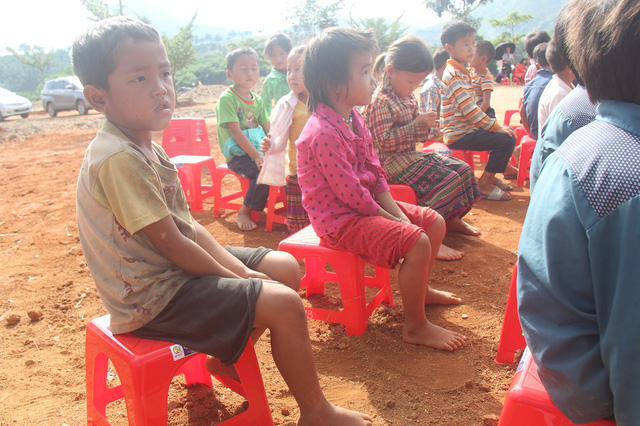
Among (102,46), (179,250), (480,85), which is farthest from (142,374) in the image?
(480,85)

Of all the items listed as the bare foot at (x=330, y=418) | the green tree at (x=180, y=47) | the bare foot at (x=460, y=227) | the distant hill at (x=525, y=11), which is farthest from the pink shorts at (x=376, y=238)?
the distant hill at (x=525, y=11)

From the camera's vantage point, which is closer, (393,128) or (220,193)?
(393,128)

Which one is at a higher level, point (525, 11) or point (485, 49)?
point (525, 11)

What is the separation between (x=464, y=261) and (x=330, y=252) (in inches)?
51.6

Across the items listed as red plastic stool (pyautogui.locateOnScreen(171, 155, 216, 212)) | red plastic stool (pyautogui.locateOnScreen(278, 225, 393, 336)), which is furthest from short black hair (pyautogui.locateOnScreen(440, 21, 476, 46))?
red plastic stool (pyautogui.locateOnScreen(278, 225, 393, 336))

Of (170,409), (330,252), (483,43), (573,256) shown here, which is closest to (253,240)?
→ (330,252)

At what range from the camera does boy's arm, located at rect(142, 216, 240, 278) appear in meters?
1.65

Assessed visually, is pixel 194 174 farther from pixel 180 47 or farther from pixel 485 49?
pixel 180 47

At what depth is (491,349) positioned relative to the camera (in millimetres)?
2354

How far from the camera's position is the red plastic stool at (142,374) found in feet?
5.28

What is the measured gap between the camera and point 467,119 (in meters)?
4.49

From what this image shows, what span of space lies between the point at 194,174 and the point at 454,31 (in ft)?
9.04

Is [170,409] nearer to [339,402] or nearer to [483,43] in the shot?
[339,402]

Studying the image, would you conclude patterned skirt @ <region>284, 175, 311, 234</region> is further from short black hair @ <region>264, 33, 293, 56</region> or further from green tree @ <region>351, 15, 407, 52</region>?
green tree @ <region>351, 15, 407, 52</region>
